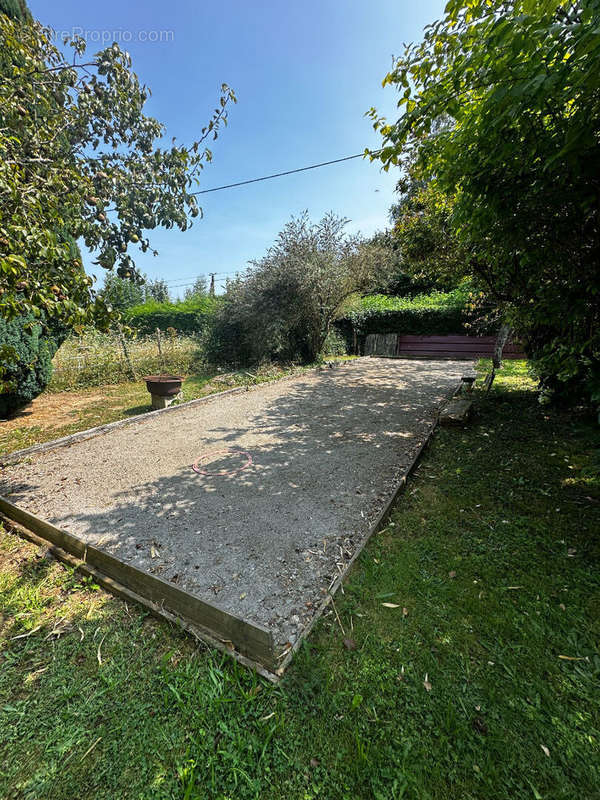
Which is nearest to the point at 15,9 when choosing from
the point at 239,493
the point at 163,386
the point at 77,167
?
the point at 77,167

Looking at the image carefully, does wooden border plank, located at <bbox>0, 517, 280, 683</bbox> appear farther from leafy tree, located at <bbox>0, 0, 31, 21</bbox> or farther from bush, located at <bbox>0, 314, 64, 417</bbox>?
leafy tree, located at <bbox>0, 0, 31, 21</bbox>

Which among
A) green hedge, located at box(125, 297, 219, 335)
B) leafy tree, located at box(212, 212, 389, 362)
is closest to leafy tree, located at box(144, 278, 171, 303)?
green hedge, located at box(125, 297, 219, 335)

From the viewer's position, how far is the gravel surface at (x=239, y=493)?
7.02ft

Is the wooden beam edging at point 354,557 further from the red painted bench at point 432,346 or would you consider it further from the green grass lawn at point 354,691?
the red painted bench at point 432,346

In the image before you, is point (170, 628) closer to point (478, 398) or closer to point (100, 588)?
point (100, 588)

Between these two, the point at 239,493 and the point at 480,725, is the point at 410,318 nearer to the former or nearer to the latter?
the point at 239,493

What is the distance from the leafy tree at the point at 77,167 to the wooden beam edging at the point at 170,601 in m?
1.67

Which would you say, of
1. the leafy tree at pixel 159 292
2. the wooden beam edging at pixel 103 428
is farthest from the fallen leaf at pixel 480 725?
the leafy tree at pixel 159 292

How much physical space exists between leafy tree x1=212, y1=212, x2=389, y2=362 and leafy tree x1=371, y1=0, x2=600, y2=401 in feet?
24.3

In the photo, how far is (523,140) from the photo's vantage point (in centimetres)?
194

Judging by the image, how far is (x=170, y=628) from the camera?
180 cm

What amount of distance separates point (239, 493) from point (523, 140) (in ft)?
11.2

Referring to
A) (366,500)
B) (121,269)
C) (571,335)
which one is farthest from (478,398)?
(121,269)

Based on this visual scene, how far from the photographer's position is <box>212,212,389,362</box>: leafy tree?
9961mm
